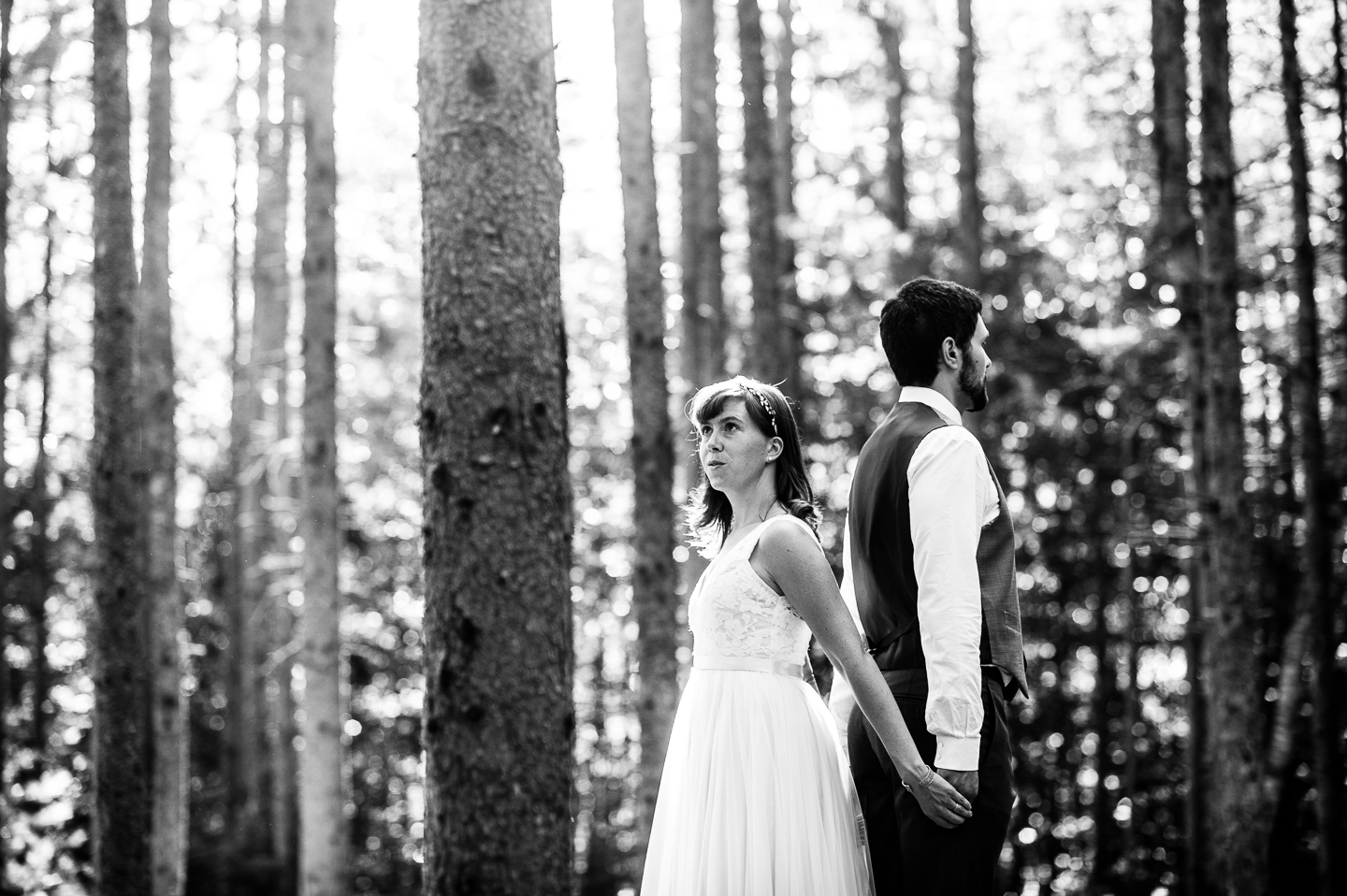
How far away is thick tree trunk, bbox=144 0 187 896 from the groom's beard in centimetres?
696

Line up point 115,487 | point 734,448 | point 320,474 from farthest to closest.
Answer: point 320,474 → point 115,487 → point 734,448

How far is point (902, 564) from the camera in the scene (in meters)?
3.31

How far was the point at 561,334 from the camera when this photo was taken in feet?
10.9

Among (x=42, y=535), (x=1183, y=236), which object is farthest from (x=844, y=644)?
(x=42, y=535)

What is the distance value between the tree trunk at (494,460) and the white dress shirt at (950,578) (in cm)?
91

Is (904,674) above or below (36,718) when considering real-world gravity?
above

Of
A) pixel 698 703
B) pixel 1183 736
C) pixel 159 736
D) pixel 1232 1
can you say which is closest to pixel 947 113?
pixel 1232 1

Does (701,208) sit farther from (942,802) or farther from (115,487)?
(942,802)

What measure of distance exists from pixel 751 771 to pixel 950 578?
0.85 meters

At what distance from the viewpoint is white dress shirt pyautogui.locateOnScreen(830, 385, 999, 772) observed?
303cm

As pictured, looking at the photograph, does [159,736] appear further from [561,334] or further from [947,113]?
[947,113]

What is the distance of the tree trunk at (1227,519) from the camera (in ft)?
24.9

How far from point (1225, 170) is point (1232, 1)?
5.85m

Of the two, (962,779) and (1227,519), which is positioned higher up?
(1227,519)
